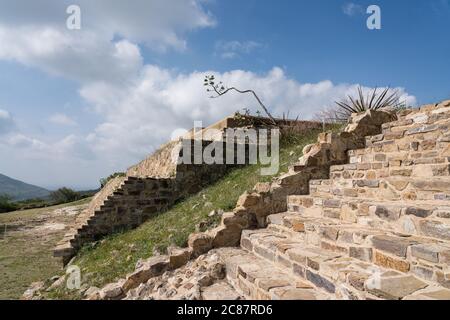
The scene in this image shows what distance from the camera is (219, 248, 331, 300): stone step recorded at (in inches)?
126

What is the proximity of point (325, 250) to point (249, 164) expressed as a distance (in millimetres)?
5920

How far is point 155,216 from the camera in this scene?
882 cm

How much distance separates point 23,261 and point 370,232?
812cm

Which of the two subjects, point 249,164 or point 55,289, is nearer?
point 55,289

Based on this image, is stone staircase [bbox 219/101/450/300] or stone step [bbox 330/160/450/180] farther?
stone step [bbox 330/160/450/180]

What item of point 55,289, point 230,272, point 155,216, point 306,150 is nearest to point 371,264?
point 230,272

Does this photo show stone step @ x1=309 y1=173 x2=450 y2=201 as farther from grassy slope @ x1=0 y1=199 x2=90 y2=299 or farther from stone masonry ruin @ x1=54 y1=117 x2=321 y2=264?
grassy slope @ x1=0 y1=199 x2=90 y2=299

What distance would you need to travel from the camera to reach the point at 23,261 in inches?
324

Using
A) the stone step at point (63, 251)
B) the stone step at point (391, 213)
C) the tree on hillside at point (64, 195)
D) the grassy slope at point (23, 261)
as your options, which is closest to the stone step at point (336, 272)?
the stone step at point (391, 213)

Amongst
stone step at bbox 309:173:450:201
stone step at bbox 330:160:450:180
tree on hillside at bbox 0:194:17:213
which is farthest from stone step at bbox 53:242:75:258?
tree on hillside at bbox 0:194:17:213

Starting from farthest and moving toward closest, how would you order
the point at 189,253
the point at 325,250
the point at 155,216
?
the point at 155,216 → the point at 189,253 → the point at 325,250

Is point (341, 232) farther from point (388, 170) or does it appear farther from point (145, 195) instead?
point (145, 195)

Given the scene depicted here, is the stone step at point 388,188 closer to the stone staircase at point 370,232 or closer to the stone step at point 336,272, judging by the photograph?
the stone staircase at point 370,232
